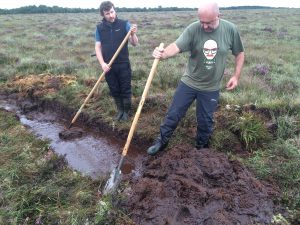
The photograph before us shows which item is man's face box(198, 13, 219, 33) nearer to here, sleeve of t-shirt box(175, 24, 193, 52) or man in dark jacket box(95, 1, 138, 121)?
sleeve of t-shirt box(175, 24, 193, 52)

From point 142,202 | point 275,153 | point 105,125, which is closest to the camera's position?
point 142,202

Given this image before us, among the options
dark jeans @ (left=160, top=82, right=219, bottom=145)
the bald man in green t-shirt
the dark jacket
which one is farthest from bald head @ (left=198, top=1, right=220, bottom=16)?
the dark jacket

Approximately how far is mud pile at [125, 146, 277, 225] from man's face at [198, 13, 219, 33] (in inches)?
64.2

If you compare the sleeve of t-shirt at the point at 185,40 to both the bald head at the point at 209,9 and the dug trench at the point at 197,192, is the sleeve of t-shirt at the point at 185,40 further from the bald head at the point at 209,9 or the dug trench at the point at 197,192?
the dug trench at the point at 197,192

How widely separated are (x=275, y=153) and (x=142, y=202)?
217cm

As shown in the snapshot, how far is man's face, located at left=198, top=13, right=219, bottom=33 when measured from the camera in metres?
4.07

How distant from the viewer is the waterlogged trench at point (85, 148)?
5.37m

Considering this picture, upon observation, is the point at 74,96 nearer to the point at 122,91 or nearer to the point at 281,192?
the point at 122,91

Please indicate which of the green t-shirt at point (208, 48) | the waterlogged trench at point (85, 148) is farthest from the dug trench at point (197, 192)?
the green t-shirt at point (208, 48)

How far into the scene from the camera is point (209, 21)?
4117 millimetres

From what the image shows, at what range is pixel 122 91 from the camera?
634 cm

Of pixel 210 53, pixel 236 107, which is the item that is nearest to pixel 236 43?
pixel 210 53

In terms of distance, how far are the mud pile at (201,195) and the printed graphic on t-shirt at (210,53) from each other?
3.91 ft

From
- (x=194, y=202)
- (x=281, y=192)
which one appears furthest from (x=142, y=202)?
(x=281, y=192)
